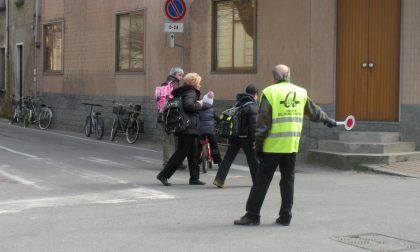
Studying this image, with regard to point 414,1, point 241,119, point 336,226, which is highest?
point 414,1

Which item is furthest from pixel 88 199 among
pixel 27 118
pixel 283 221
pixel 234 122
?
pixel 27 118

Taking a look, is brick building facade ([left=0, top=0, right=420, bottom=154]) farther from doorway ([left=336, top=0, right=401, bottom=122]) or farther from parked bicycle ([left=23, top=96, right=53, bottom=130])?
parked bicycle ([left=23, top=96, right=53, bottom=130])

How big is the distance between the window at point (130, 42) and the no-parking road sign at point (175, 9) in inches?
134

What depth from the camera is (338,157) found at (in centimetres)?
1251

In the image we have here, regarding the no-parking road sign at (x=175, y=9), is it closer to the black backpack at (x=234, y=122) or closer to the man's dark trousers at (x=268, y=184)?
the black backpack at (x=234, y=122)

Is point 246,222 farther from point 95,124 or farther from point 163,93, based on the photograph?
point 95,124

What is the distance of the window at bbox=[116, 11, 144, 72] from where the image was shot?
1859 cm

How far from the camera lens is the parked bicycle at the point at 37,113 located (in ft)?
72.1

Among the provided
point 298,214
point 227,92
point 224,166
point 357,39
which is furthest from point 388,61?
point 298,214

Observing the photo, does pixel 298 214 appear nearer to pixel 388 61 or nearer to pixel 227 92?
pixel 388 61

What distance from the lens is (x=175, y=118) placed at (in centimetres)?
1013

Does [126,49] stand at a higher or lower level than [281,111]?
higher

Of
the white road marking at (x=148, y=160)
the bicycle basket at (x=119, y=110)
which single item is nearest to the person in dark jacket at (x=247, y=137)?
the white road marking at (x=148, y=160)

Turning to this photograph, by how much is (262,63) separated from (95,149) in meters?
4.43
